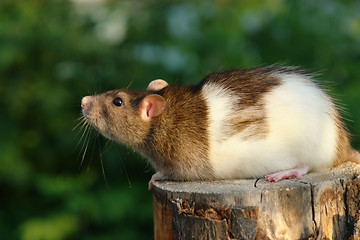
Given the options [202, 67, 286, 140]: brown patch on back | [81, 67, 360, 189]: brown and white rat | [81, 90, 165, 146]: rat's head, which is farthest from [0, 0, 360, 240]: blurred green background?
[202, 67, 286, 140]: brown patch on back

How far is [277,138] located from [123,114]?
3.63ft

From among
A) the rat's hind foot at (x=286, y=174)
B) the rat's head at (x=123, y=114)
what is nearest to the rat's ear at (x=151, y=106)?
the rat's head at (x=123, y=114)

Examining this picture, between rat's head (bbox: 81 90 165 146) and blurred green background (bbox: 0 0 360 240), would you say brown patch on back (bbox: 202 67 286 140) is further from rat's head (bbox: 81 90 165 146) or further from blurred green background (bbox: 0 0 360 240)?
blurred green background (bbox: 0 0 360 240)

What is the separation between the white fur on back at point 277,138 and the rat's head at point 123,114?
45 centimetres

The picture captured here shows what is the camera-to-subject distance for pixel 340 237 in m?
3.40

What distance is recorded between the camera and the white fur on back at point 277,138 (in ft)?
12.1

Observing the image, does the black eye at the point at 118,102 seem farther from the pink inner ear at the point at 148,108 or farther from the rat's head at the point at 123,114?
the pink inner ear at the point at 148,108

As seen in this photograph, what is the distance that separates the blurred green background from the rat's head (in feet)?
6.75

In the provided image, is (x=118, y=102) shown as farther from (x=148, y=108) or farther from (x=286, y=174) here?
(x=286, y=174)

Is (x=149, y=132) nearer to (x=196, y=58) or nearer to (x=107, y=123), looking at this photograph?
(x=107, y=123)

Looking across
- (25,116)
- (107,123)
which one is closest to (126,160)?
(25,116)

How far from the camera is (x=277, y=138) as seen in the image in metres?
3.69

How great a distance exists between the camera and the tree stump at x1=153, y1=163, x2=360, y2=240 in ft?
10.6

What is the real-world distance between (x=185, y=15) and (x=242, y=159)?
14.5 feet
